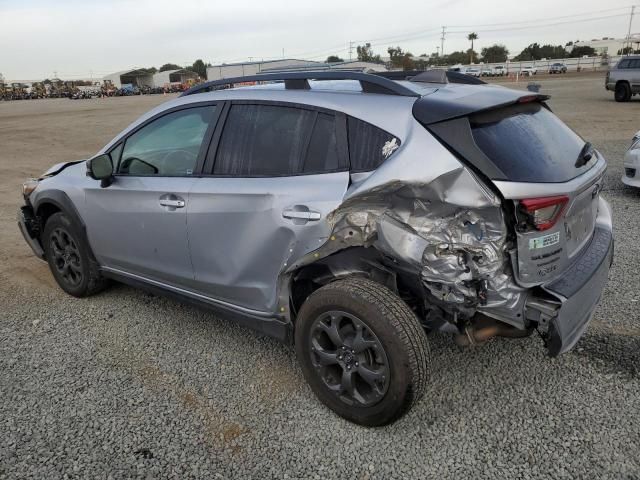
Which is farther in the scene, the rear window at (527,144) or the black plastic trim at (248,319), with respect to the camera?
the black plastic trim at (248,319)

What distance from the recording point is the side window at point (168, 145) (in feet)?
11.4

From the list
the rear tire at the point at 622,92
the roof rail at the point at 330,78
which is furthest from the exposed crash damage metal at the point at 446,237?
the rear tire at the point at 622,92

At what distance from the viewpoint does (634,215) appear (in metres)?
6.19

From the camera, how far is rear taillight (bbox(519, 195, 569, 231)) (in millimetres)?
2416

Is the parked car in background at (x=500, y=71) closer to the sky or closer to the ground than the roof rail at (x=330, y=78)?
closer to the ground

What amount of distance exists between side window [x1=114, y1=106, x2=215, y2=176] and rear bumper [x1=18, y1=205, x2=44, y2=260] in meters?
1.37

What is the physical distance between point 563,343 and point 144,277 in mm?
2878

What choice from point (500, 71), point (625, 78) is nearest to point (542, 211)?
point (625, 78)

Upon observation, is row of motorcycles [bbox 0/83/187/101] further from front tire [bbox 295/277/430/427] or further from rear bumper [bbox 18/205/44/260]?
front tire [bbox 295/277/430/427]

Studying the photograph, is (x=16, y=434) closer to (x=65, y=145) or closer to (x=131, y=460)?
(x=131, y=460)

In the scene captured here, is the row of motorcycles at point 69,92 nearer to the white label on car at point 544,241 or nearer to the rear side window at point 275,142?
the rear side window at point 275,142

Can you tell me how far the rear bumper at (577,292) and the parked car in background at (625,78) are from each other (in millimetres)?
20712

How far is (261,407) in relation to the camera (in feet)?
9.77

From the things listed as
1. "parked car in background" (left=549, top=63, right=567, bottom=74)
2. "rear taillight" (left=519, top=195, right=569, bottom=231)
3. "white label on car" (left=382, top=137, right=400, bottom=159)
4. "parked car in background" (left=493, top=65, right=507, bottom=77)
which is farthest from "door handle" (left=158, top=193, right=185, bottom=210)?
"parked car in background" (left=549, top=63, right=567, bottom=74)
